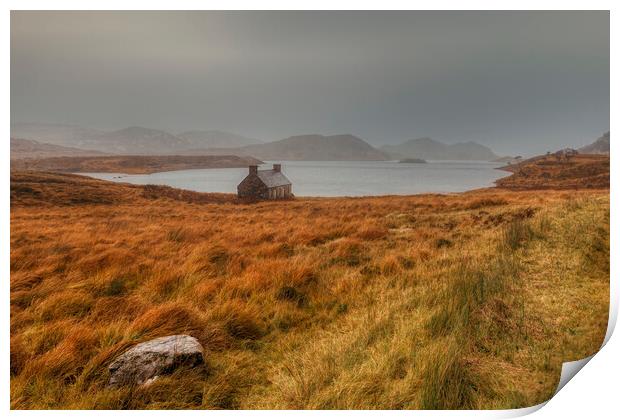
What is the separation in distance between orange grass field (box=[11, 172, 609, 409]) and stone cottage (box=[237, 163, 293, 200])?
615cm

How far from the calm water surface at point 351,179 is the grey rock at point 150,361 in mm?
8080

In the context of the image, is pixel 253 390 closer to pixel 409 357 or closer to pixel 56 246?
pixel 409 357

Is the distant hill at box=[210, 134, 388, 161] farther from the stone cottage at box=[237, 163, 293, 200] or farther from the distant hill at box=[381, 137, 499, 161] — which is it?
the stone cottage at box=[237, 163, 293, 200]

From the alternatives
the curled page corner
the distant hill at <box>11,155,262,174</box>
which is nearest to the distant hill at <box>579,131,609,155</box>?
the curled page corner

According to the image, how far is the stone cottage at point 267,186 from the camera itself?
1216cm

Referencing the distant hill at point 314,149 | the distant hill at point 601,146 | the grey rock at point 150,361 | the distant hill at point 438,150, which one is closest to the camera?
the grey rock at point 150,361

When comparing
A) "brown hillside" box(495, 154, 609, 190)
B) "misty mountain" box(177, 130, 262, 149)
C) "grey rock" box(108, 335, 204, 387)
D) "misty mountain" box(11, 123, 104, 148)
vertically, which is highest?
"misty mountain" box(177, 130, 262, 149)

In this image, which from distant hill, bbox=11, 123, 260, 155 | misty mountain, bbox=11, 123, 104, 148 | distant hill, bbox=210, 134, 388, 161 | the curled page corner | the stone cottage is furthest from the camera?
the stone cottage

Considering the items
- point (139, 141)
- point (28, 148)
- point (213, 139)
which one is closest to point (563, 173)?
point (213, 139)

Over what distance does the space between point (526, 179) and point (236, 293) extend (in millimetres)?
10063

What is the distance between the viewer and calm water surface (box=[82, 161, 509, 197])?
1062 centimetres

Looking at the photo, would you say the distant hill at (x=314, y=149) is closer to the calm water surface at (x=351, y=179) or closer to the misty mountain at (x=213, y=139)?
the misty mountain at (x=213, y=139)

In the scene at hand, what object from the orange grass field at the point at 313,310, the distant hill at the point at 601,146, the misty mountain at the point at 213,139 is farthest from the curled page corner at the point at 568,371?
the misty mountain at the point at 213,139

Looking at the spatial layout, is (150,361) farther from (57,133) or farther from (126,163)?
(126,163)
